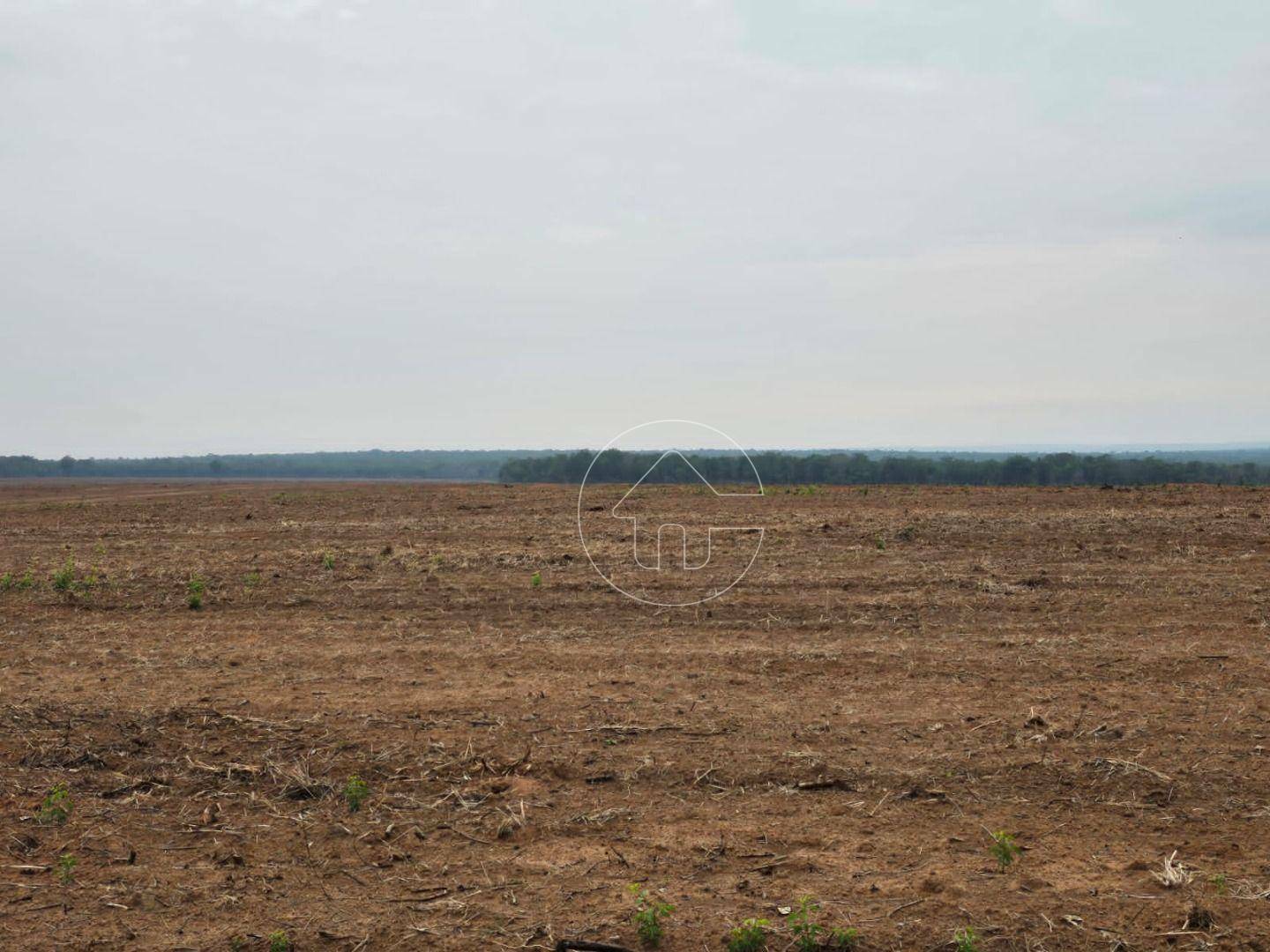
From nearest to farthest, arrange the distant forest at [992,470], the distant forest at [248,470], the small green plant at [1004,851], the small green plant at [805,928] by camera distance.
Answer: the small green plant at [805,928] → the small green plant at [1004,851] → the distant forest at [992,470] → the distant forest at [248,470]

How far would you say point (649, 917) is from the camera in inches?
162

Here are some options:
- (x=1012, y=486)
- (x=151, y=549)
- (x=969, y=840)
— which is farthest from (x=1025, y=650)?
(x=1012, y=486)

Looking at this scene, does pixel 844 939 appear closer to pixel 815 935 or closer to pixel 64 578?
pixel 815 935

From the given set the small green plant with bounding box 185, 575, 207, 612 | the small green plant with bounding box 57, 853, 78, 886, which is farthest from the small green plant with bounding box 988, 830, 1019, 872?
the small green plant with bounding box 185, 575, 207, 612

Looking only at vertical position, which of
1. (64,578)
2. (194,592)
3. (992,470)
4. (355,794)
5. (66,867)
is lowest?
(66,867)

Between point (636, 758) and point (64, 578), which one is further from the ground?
point (64, 578)

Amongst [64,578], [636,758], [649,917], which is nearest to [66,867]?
[649,917]

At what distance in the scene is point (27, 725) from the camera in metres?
6.78

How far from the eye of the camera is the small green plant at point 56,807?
17.5 ft

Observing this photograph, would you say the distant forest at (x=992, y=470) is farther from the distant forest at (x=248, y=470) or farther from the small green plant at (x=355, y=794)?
the distant forest at (x=248, y=470)

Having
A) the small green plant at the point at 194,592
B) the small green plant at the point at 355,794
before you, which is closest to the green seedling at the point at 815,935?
the small green plant at the point at 355,794

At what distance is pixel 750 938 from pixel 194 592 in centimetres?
964

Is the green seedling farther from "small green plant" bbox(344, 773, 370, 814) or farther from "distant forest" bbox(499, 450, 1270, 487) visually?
"distant forest" bbox(499, 450, 1270, 487)

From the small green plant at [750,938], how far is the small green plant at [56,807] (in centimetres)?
393
